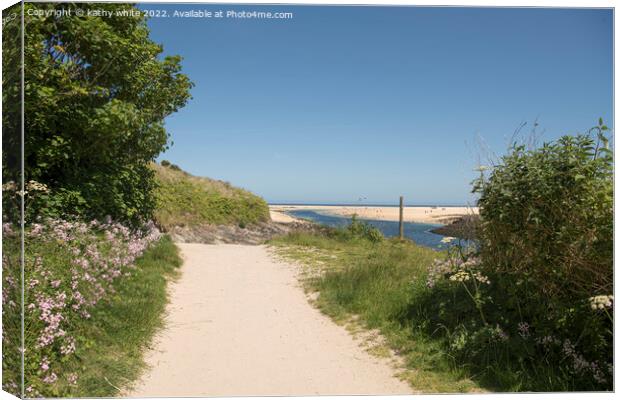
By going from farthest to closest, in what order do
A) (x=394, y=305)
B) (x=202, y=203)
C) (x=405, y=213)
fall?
(x=202, y=203) < (x=405, y=213) < (x=394, y=305)

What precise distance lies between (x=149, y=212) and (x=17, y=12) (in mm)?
5491

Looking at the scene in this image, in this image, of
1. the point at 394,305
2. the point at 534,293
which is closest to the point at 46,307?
the point at 394,305

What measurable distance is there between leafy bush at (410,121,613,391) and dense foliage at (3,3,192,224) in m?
4.49

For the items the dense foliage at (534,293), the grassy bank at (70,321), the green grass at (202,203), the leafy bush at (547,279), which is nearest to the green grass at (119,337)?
the grassy bank at (70,321)

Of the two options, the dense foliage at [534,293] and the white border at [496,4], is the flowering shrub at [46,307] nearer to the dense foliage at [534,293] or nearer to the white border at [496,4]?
the white border at [496,4]

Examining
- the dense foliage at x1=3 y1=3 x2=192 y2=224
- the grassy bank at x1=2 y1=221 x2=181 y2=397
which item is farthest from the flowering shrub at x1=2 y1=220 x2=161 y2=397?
the dense foliage at x1=3 y1=3 x2=192 y2=224

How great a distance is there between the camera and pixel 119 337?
15.3ft

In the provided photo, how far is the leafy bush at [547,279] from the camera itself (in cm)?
386

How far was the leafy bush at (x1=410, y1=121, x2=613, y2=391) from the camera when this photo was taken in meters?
3.86

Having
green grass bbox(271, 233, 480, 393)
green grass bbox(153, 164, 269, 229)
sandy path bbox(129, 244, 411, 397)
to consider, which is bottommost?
sandy path bbox(129, 244, 411, 397)

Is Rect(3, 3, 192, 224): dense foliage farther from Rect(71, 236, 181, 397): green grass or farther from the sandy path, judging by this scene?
the sandy path

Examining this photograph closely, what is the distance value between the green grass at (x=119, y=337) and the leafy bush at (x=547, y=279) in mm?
3202

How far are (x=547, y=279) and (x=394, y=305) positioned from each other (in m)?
2.08

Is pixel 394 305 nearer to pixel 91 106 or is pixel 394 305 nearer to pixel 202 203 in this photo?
pixel 91 106
